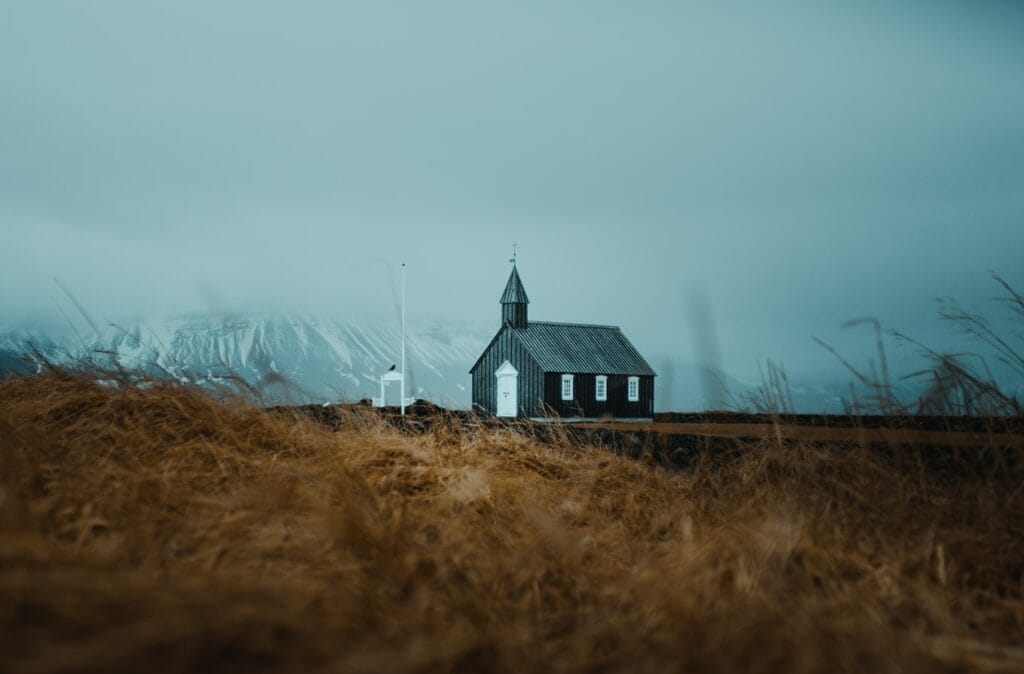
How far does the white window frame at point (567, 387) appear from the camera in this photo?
34688mm

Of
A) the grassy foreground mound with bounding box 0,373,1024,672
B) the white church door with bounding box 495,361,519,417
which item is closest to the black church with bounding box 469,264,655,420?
the white church door with bounding box 495,361,519,417

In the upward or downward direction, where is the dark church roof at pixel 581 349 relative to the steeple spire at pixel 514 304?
downward

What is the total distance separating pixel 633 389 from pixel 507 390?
202 inches

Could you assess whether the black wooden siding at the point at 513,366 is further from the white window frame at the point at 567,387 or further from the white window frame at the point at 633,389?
the white window frame at the point at 633,389

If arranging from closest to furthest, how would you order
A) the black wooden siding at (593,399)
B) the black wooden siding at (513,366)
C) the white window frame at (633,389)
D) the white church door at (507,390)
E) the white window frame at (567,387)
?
the black wooden siding at (593,399) → the white window frame at (567,387) → the black wooden siding at (513,366) → the white church door at (507,390) → the white window frame at (633,389)

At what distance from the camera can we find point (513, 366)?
3625 cm

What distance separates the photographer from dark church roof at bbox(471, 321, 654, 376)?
3544 centimetres

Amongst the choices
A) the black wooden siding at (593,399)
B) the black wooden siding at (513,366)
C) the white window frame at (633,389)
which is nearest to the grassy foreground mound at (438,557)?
the black wooden siding at (513,366)

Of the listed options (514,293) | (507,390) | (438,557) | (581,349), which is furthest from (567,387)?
(438,557)

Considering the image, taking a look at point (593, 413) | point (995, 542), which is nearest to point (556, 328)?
point (593, 413)

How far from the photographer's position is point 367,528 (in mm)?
4113

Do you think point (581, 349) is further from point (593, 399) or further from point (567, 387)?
point (567, 387)

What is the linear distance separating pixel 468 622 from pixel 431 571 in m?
0.65

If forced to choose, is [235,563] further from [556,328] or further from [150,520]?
[556,328]
